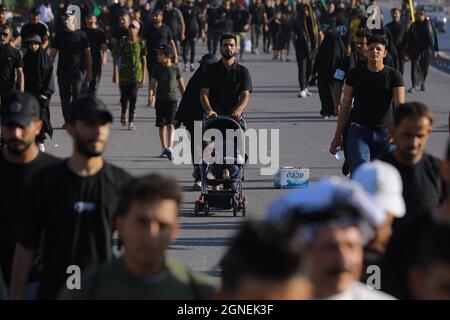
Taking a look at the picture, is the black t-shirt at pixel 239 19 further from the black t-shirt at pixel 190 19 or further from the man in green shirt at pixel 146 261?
the man in green shirt at pixel 146 261

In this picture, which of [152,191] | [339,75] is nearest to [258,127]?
[339,75]

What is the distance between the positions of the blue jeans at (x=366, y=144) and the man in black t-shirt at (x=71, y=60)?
940 centimetres

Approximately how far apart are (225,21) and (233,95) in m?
24.7

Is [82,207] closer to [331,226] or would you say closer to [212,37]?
[331,226]

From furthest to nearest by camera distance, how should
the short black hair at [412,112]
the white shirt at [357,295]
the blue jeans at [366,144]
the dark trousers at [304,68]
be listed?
the dark trousers at [304,68] < the blue jeans at [366,144] < the short black hair at [412,112] < the white shirt at [357,295]

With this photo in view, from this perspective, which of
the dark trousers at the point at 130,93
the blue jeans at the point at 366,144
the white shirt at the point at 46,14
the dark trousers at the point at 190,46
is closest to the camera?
the blue jeans at the point at 366,144

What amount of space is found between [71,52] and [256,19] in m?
23.4

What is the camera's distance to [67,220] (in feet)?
21.4

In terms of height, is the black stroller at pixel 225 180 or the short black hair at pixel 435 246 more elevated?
the short black hair at pixel 435 246

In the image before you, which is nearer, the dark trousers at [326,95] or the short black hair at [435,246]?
the short black hair at [435,246]

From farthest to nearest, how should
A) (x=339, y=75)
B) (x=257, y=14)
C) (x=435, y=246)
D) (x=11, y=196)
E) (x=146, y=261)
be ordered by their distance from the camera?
(x=257, y=14)
(x=339, y=75)
(x=11, y=196)
(x=146, y=261)
(x=435, y=246)

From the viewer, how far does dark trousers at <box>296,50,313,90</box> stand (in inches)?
1039

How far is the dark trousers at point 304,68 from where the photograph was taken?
26.4 m

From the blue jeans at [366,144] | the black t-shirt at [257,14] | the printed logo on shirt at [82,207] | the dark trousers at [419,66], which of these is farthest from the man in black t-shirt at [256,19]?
the printed logo on shirt at [82,207]
